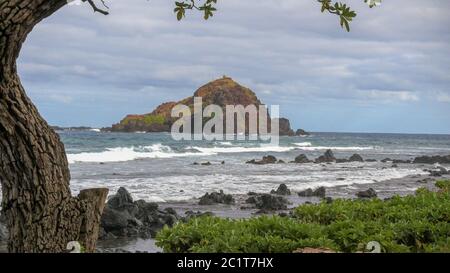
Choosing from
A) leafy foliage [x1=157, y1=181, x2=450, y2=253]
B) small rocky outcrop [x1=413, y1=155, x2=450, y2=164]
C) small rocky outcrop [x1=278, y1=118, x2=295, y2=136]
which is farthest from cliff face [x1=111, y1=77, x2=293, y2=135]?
leafy foliage [x1=157, y1=181, x2=450, y2=253]

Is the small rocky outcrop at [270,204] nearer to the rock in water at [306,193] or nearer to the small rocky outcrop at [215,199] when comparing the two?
the small rocky outcrop at [215,199]

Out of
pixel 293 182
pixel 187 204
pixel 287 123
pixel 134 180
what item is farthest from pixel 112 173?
pixel 287 123

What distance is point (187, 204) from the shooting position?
19.4 m

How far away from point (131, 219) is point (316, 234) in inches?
369

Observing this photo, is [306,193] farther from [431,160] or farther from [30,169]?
[431,160]

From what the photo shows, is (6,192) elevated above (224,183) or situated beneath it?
elevated above

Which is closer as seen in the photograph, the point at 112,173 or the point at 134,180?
the point at 134,180

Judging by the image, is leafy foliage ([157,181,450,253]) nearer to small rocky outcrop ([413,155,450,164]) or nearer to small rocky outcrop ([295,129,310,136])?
small rocky outcrop ([413,155,450,164])

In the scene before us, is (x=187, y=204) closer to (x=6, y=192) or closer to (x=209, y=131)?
(x=6, y=192)

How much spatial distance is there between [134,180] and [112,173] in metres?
4.51

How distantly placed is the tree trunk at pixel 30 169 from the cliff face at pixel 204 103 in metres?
75.2

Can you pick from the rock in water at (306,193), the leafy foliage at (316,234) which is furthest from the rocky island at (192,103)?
the leafy foliage at (316,234)
